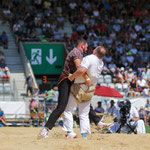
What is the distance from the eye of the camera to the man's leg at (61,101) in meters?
7.71

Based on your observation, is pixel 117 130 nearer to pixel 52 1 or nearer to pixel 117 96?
pixel 117 96

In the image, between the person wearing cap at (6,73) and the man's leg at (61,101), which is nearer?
the man's leg at (61,101)

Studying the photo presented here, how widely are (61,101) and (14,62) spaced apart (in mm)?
15979

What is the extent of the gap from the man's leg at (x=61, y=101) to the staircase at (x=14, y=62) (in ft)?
43.6

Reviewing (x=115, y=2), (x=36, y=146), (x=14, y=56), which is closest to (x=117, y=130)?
(x=36, y=146)

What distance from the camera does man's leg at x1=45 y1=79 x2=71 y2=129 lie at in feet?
25.3

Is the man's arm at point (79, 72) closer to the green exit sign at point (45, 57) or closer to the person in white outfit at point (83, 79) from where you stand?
the person in white outfit at point (83, 79)

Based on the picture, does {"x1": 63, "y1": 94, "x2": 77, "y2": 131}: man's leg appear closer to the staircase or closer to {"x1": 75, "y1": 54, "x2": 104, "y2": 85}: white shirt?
{"x1": 75, "y1": 54, "x2": 104, "y2": 85}: white shirt

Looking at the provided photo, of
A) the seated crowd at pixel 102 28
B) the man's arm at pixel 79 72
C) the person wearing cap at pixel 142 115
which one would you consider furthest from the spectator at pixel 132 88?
the man's arm at pixel 79 72

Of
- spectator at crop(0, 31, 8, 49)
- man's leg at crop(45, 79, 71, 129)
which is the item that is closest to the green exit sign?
spectator at crop(0, 31, 8, 49)

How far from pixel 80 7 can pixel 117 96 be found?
11242mm

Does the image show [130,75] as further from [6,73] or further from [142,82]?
[6,73]

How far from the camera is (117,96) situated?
59.1ft

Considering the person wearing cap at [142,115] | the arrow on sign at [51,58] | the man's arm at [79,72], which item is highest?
the arrow on sign at [51,58]
